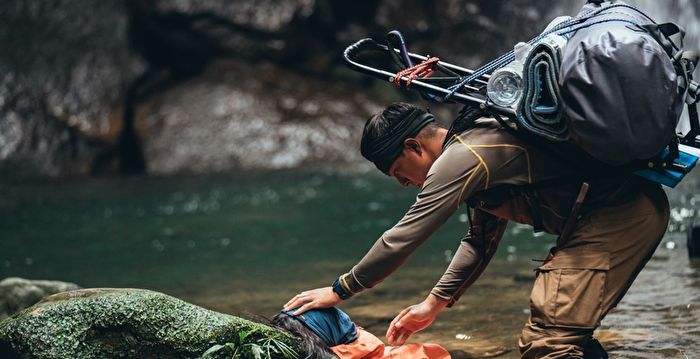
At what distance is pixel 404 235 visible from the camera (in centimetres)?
346

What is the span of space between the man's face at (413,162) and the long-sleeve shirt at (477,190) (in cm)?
16

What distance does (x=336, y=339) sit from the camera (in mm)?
3809

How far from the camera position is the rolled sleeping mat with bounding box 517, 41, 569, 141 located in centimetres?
330

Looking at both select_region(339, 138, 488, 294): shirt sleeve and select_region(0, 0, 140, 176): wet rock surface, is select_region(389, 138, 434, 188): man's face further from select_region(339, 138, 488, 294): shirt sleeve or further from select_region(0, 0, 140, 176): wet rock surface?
select_region(0, 0, 140, 176): wet rock surface

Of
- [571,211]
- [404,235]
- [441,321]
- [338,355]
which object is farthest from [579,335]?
[441,321]

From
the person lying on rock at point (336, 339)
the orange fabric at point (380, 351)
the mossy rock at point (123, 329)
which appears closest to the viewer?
the mossy rock at point (123, 329)

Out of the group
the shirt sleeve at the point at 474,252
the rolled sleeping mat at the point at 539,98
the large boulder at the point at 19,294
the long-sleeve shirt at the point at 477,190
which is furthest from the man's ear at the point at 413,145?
the large boulder at the point at 19,294

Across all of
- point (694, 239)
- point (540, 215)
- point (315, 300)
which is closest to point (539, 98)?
point (540, 215)

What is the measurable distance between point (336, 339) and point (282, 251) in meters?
4.72

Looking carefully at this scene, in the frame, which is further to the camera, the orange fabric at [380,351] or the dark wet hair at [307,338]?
the orange fabric at [380,351]

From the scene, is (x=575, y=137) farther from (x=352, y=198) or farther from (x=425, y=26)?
(x=425, y=26)

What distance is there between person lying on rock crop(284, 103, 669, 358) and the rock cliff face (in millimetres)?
11086

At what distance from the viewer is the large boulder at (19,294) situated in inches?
219

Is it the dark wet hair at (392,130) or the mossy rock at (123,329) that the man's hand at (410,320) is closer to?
the mossy rock at (123,329)
